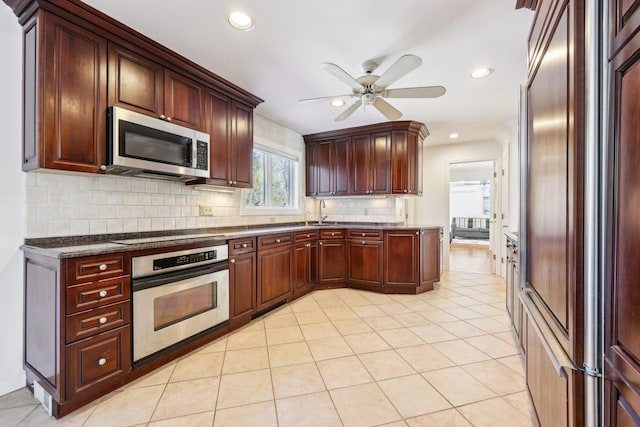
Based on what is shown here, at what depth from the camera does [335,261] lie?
14.1 feet

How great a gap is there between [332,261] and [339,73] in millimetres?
2778

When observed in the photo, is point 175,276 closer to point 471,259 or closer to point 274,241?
point 274,241

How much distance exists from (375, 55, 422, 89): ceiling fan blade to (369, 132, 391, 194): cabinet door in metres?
1.99

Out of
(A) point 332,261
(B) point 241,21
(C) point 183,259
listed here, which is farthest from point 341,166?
(C) point 183,259

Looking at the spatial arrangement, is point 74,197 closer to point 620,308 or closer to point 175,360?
point 175,360

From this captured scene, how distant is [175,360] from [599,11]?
2.92 meters

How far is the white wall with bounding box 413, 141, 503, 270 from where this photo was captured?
5.45m

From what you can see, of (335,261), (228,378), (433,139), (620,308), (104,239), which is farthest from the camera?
(433,139)

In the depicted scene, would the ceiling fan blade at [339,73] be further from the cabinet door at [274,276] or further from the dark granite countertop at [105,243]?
the cabinet door at [274,276]

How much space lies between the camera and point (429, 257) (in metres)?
4.22

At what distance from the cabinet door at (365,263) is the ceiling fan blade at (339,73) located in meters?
2.31

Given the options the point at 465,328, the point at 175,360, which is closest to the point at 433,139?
the point at 465,328

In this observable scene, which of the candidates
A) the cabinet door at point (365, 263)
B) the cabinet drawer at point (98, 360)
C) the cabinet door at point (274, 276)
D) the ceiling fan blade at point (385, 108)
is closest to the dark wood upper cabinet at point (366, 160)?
the cabinet door at point (365, 263)

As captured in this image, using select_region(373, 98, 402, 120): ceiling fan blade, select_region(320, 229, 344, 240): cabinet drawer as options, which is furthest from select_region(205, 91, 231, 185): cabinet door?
select_region(320, 229, 344, 240): cabinet drawer
